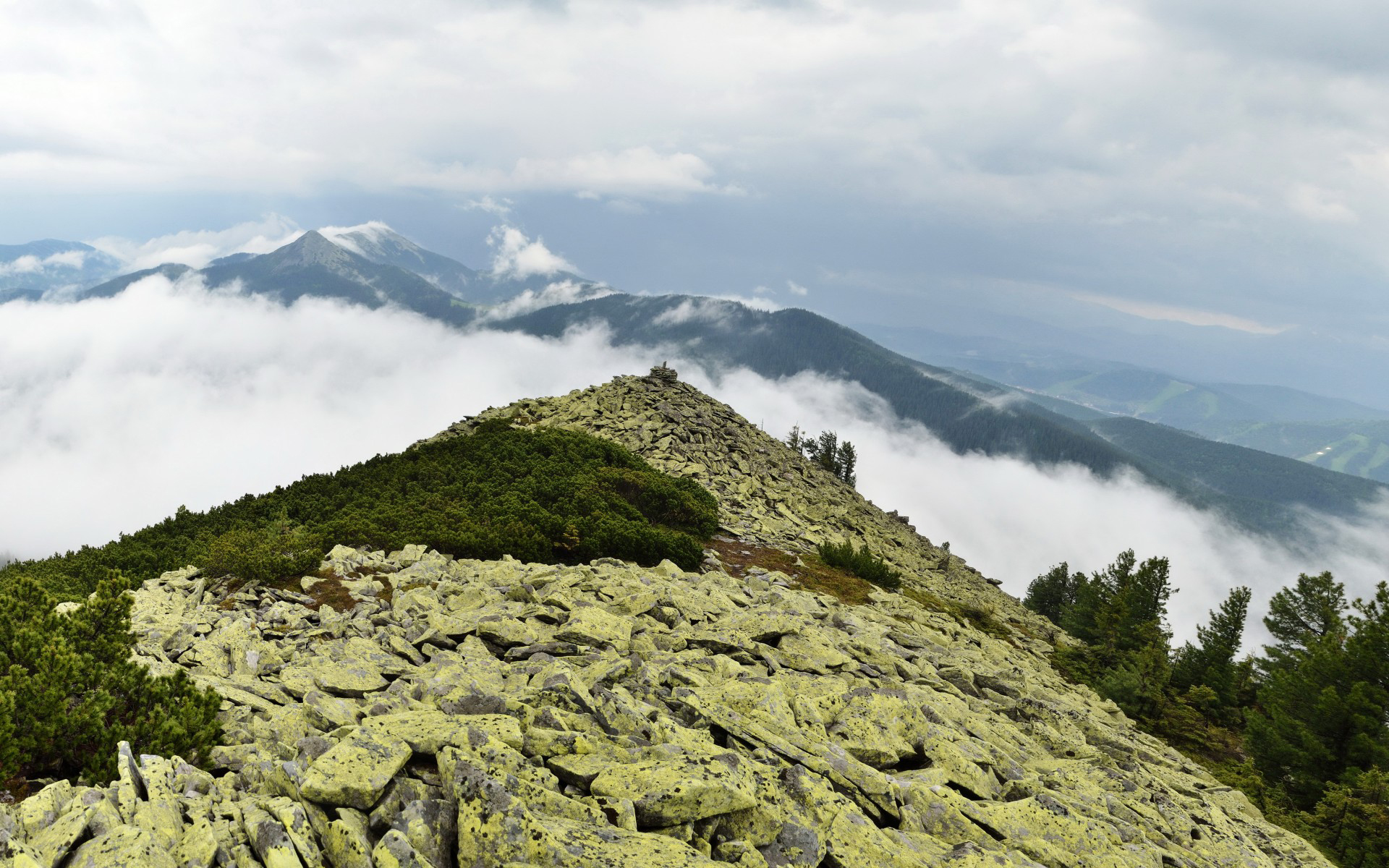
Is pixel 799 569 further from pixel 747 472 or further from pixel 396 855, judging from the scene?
pixel 396 855

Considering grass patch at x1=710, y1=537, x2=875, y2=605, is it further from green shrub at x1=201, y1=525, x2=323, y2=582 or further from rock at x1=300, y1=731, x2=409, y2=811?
rock at x1=300, y1=731, x2=409, y2=811

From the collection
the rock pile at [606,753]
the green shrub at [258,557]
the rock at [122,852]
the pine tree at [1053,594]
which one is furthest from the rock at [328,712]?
the pine tree at [1053,594]

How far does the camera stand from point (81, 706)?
8312 millimetres

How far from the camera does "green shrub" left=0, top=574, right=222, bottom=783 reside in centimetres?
798

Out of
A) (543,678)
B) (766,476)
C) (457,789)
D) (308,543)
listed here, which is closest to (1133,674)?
(766,476)

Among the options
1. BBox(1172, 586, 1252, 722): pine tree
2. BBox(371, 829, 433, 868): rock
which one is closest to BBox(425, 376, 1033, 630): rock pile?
BBox(1172, 586, 1252, 722): pine tree

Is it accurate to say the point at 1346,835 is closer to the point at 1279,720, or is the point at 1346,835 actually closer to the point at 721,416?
the point at 1279,720

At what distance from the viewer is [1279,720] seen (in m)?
27.9

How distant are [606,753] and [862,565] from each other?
25200mm

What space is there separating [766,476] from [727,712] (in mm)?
41034

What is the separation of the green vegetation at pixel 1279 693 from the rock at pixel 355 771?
24.8m

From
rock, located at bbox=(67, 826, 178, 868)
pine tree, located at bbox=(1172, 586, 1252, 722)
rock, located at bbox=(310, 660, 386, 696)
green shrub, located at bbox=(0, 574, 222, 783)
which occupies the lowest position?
pine tree, located at bbox=(1172, 586, 1252, 722)

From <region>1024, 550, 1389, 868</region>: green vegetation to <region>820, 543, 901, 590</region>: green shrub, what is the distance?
437 inches

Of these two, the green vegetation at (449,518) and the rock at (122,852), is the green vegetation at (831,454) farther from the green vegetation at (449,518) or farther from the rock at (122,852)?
the rock at (122,852)
